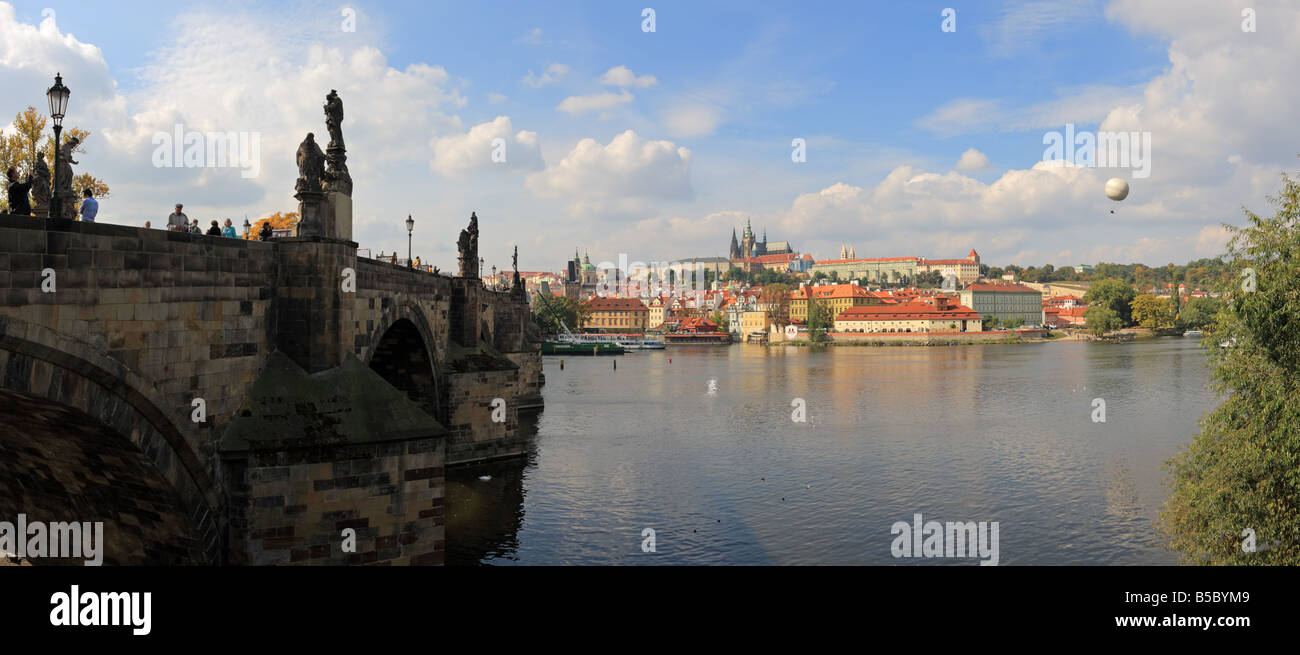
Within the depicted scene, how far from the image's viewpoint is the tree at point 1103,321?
155625mm

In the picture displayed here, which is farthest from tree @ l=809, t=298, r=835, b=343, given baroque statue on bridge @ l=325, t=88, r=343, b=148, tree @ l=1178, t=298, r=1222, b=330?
baroque statue on bridge @ l=325, t=88, r=343, b=148

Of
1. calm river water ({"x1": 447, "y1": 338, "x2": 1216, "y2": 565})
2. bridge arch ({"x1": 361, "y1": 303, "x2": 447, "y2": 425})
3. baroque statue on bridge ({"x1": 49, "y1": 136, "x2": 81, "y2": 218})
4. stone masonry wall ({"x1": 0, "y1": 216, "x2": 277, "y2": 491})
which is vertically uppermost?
baroque statue on bridge ({"x1": 49, "y1": 136, "x2": 81, "y2": 218})

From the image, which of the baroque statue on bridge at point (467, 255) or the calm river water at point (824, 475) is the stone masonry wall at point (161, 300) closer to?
the calm river water at point (824, 475)

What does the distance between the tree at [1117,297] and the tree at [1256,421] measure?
167m

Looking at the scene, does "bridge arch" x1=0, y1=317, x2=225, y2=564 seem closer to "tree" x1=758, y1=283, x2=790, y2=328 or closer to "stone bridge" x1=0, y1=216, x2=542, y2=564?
"stone bridge" x1=0, y1=216, x2=542, y2=564

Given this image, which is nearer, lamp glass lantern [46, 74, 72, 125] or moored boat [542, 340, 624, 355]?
lamp glass lantern [46, 74, 72, 125]

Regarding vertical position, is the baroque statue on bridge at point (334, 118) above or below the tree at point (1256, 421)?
above

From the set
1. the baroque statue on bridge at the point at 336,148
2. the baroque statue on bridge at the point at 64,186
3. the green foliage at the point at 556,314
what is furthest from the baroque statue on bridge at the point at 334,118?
the green foliage at the point at 556,314

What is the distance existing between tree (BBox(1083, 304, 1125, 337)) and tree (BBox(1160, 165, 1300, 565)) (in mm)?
158122

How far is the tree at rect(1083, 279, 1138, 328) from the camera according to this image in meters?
166
